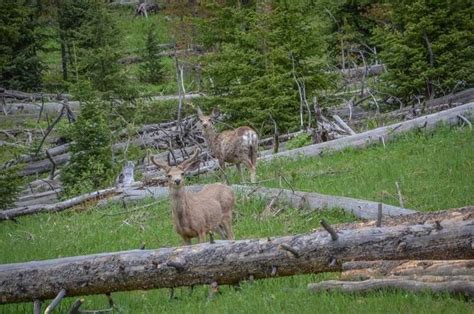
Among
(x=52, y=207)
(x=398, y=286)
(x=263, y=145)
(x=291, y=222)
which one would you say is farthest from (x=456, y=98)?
(x=398, y=286)

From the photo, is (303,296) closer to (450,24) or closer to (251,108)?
(251,108)

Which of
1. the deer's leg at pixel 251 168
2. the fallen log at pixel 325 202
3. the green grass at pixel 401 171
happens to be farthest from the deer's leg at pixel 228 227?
the deer's leg at pixel 251 168

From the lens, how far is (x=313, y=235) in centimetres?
915

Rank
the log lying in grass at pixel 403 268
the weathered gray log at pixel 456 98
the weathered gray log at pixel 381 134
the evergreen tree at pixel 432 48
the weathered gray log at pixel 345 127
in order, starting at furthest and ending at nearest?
the evergreen tree at pixel 432 48
the weathered gray log at pixel 456 98
the weathered gray log at pixel 345 127
the weathered gray log at pixel 381 134
the log lying in grass at pixel 403 268

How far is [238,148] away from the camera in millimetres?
18219

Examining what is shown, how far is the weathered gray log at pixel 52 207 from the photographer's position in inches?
704

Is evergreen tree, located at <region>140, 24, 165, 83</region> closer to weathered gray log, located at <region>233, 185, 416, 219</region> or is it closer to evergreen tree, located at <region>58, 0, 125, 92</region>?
evergreen tree, located at <region>58, 0, 125, 92</region>

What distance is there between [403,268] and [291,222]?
15.4 ft

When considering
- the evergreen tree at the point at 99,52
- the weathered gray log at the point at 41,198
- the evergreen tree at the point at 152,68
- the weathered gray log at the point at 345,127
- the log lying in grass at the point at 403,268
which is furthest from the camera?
the evergreen tree at the point at 152,68

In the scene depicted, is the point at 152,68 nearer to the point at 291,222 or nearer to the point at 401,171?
the point at 401,171

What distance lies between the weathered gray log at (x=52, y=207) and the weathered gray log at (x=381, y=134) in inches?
166

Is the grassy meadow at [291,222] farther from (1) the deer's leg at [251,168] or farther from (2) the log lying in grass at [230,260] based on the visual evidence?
(2) the log lying in grass at [230,260]

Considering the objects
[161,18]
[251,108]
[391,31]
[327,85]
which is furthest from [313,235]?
[161,18]

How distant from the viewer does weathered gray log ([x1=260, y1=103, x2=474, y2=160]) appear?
63.0ft
